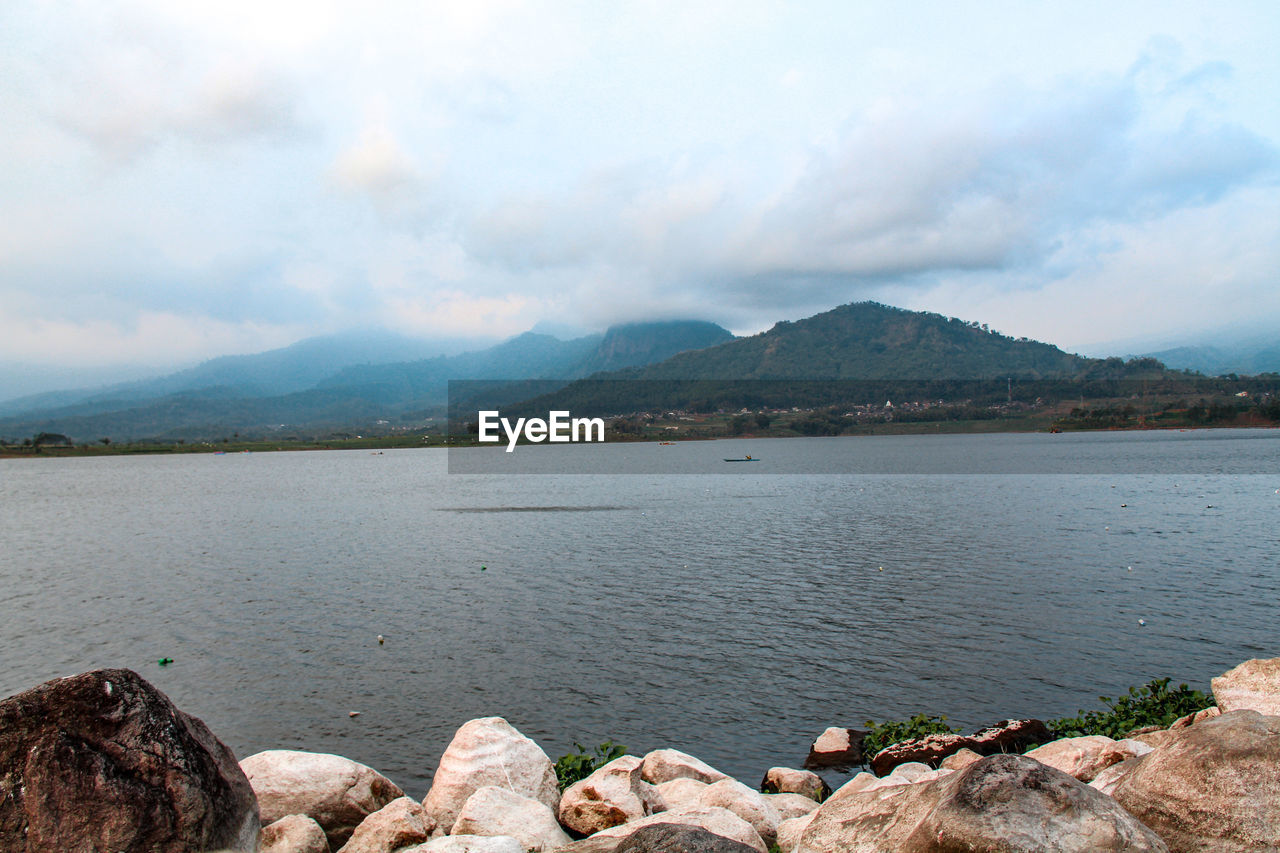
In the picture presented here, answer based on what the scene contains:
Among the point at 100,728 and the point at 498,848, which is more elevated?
the point at 100,728

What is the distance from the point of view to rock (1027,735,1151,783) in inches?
510

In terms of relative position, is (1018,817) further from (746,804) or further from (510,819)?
(510,819)

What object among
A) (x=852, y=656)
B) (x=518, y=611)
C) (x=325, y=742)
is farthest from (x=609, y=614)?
(x=325, y=742)

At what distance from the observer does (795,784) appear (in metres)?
15.8

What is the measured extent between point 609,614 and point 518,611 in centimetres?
405

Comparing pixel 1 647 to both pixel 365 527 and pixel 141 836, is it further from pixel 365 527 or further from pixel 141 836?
pixel 365 527

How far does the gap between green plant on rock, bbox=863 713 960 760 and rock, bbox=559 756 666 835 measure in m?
7.02

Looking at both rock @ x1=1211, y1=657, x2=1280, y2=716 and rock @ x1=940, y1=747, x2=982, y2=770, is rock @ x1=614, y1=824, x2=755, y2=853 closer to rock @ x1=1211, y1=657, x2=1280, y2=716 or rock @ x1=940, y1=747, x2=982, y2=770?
rock @ x1=940, y1=747, x2=982, y2=770

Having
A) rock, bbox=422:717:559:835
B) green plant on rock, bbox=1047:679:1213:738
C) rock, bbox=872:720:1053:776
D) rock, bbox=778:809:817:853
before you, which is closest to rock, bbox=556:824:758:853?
rock, bbox=778:809:817:853

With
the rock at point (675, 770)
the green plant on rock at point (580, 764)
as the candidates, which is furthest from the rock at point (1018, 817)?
the green plant on rock at point (580, 764)

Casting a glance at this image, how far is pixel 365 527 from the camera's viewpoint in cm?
6384

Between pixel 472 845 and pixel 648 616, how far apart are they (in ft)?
70.0

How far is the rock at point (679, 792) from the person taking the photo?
1359 cm

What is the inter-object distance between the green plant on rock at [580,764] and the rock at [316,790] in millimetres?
3901
